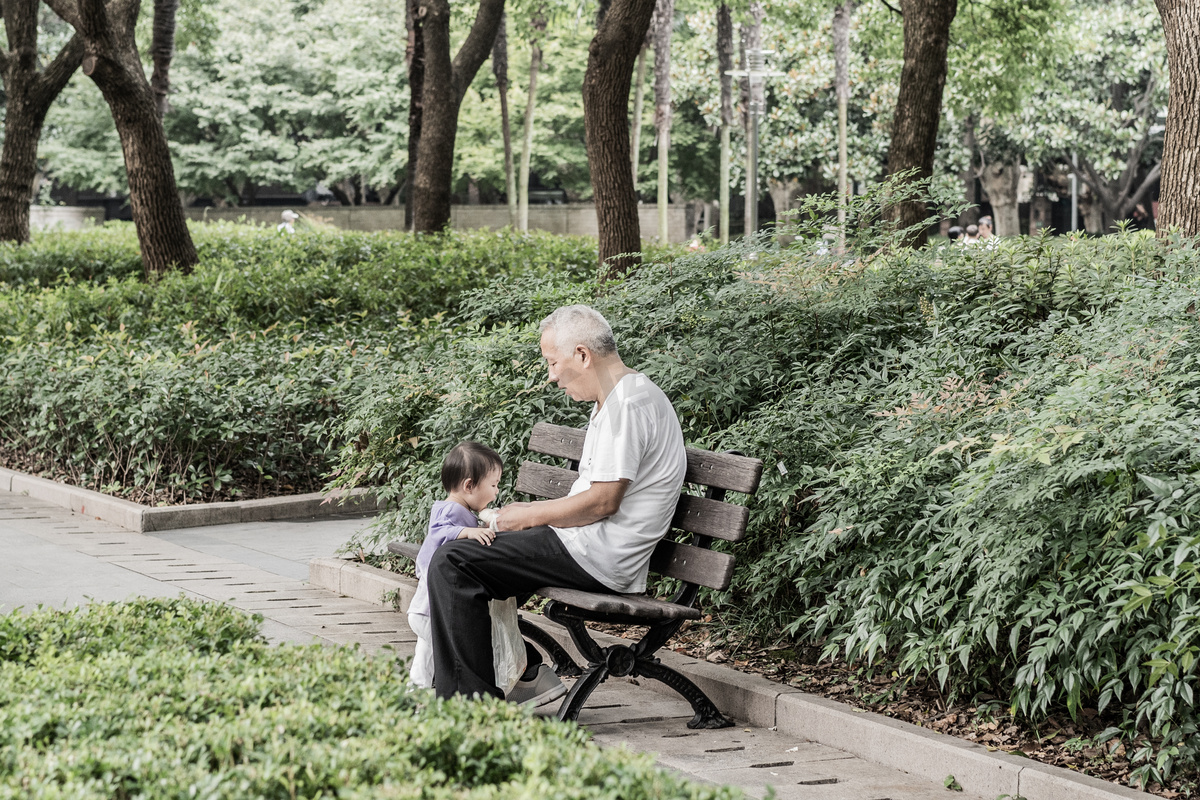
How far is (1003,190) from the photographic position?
42812 millimetres

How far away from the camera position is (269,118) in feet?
154

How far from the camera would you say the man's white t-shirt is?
4.79 meters

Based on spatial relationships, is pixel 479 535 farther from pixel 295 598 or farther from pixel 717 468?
pixel 295 598

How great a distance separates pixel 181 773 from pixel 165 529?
6434 mm

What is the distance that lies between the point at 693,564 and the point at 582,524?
471mm

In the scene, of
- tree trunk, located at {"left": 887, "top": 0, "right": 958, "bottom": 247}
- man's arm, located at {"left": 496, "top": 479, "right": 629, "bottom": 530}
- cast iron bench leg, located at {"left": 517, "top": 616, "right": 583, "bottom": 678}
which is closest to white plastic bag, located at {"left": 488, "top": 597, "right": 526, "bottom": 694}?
man's arm, located at {"left": 496, "top": 479, "right": 629, "bottom": 530}

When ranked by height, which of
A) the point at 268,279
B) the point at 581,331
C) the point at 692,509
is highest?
the point at 268,279

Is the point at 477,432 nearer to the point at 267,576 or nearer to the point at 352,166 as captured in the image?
the point at 267,576

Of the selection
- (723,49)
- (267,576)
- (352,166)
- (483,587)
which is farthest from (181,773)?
(352,166)

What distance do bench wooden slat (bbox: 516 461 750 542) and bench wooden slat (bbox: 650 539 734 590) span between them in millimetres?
79

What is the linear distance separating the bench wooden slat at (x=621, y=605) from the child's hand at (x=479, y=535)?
0.29m

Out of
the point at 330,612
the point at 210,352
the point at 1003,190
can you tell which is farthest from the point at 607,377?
the point at 1003,190

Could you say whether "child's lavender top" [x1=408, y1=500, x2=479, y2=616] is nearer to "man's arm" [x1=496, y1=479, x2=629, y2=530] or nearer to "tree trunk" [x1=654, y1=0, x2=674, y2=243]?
"man's arm" [x1=496, y1=479, x2=629, y2=530]

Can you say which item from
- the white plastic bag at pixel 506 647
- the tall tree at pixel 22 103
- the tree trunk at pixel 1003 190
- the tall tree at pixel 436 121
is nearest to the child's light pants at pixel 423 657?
the white plastic bag at pixel 506 647
